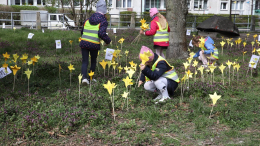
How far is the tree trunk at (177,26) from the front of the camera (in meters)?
9.00

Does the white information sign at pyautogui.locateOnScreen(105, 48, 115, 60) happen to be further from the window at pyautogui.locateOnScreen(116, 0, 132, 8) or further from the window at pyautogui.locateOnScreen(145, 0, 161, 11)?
the window at pyautogui.locateOnScreen(145, 0, 161, 11)

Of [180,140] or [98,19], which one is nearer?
[180,140]

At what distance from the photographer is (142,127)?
388 centimetres

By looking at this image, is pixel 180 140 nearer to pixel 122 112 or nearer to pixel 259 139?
pixel 259 139

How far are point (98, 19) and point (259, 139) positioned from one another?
3.60 m

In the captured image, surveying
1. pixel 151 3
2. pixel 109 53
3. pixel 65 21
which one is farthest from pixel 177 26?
pixel 151 3

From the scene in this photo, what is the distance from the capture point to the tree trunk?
900cm

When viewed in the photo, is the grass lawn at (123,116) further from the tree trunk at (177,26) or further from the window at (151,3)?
the window at (151,3)

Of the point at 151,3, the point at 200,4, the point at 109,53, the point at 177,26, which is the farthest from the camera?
the point at 200,4

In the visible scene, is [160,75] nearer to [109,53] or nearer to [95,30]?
[109,53]

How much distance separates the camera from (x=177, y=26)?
9133mm

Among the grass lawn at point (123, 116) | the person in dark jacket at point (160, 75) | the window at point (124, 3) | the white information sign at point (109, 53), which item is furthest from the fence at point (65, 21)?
the person in dark jacket at point (160, 75)

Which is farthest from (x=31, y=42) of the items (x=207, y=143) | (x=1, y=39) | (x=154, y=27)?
(x=207, y=143)

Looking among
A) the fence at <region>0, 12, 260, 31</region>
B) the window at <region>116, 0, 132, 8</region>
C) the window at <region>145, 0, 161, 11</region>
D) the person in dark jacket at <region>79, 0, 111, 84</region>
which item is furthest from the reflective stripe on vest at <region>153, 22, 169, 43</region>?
the window at <region>145, 0, 161, 11</region>
